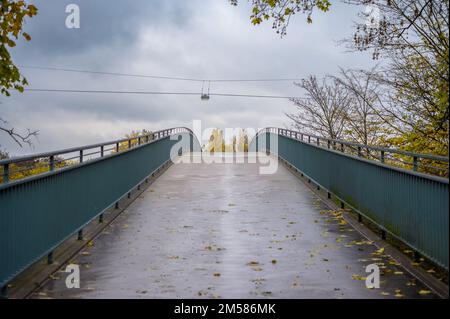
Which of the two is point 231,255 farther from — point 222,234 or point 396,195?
point 396,195

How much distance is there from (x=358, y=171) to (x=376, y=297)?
5746 mm

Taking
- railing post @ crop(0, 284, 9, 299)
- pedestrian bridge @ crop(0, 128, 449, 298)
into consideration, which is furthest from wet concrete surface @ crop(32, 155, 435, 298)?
railing post @ crop(0, 284, 9, 299)

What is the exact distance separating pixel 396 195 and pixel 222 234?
3.28 meters

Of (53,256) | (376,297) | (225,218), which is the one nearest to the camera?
(376,297)

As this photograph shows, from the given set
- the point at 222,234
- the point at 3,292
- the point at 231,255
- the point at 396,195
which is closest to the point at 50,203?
the point at 3,292

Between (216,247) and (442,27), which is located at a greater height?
(442,27)

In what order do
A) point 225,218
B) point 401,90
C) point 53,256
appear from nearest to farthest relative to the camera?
point 53,256, point 225,218, point 401,90

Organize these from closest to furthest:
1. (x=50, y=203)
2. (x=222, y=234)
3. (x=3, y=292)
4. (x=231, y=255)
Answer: (x=3, y=292) < (x=50, y=203) < (x=231, y=255) < (x=222, y=234)

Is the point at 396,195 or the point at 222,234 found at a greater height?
the point at 396,195

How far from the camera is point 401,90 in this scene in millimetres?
17062

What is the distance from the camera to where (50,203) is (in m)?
9.59

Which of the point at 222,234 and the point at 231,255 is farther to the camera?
the point at 222,234
